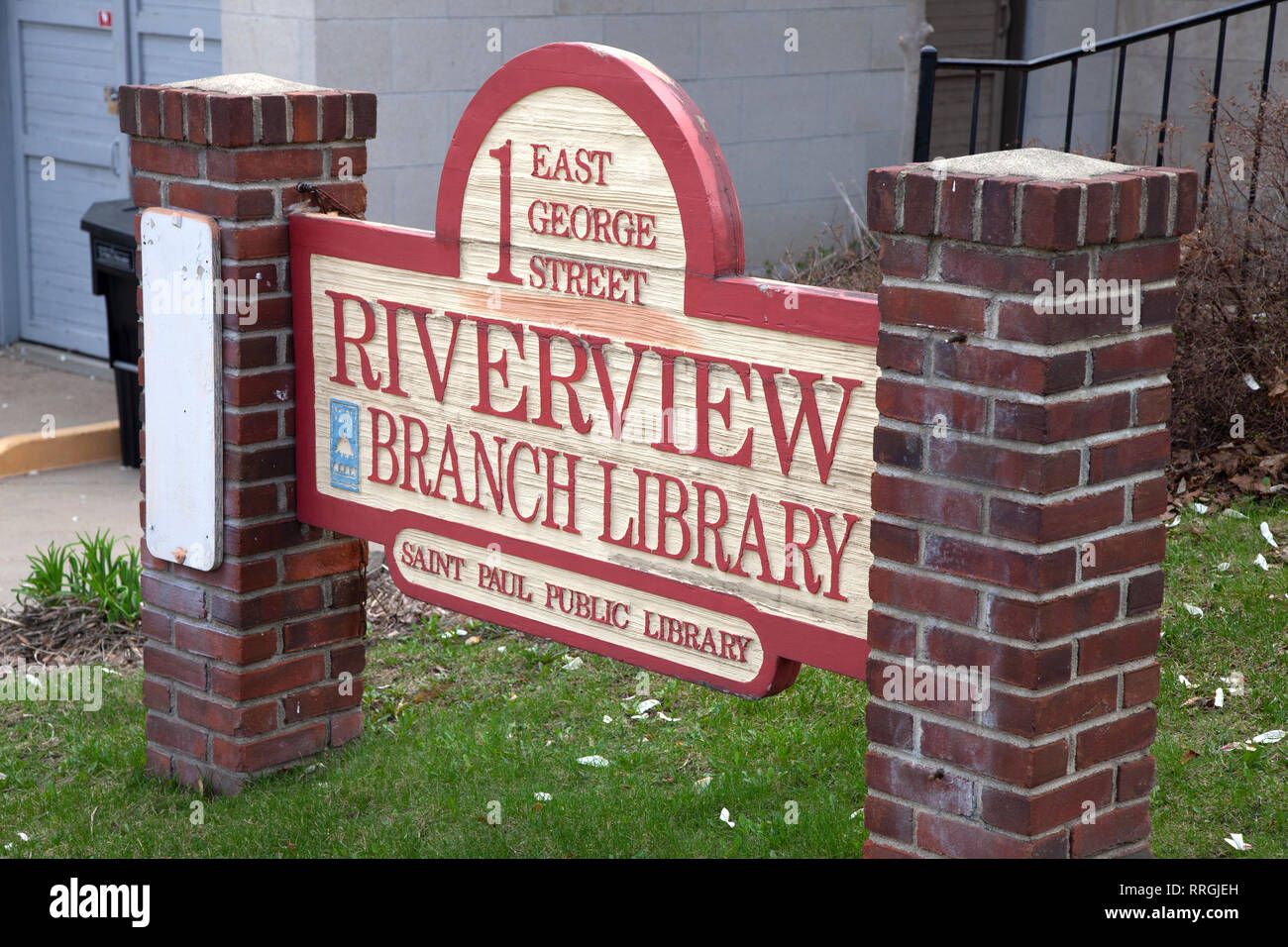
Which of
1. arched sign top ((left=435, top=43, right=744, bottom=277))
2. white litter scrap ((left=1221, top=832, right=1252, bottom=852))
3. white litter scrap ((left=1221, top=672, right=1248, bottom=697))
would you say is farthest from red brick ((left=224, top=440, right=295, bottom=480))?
white litter scrap ((left=1221, top=672, right=1248, bottom=697))

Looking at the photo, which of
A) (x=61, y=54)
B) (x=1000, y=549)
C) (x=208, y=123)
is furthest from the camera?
(x=61, y=54)

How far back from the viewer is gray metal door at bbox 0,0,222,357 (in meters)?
8.14

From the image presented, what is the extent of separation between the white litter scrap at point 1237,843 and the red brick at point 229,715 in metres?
2.39

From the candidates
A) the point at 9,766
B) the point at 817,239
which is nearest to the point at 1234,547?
the point at 9,766

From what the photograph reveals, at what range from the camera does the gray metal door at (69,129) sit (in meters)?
8.14

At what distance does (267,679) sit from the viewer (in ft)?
13.7

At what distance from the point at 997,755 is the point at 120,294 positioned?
5.58 m

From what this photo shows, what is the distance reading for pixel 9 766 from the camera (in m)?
4.48

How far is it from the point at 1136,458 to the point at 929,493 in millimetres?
362

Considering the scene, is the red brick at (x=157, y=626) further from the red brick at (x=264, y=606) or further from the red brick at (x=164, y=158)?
the red brick at (x=164, y=158)

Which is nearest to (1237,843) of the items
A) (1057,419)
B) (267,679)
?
(1057,419)

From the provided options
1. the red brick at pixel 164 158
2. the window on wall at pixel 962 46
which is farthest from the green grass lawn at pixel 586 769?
the window on wall at pixel 962 46

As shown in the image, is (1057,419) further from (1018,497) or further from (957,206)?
(957,206)
